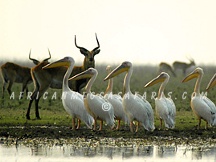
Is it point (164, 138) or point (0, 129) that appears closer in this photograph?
point (164, 138)

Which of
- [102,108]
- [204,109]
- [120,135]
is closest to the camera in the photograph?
[120,135]

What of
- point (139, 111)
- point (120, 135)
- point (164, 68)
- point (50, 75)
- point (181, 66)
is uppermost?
point (181, 66)

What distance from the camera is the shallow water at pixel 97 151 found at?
1177 cm

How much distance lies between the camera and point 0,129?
1494 cm

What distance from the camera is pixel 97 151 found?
40.3 feet

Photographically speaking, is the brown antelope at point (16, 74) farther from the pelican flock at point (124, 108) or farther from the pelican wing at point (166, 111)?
the pelican wing at point (166, 111)

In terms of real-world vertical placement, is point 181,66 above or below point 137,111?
above

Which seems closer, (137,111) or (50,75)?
(137,111)

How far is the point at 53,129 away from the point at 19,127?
2.85 ft

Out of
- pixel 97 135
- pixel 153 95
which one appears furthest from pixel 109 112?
pixel 153 95

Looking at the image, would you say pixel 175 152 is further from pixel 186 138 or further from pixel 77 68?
pixel 77 68

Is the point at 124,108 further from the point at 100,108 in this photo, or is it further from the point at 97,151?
the point at 97,151

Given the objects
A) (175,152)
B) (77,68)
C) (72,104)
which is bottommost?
(175,152)

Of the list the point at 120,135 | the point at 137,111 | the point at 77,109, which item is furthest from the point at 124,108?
the point at 77,109
